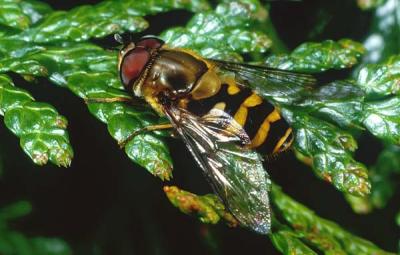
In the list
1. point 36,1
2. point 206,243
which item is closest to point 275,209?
point 206,243


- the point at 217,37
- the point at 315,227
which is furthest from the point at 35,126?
the point at 315,227

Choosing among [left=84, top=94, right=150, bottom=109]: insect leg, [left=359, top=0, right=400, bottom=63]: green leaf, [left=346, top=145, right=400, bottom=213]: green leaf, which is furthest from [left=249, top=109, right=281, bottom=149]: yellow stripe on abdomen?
[left=359, top=0, right=400, bottom=63]: green leaf

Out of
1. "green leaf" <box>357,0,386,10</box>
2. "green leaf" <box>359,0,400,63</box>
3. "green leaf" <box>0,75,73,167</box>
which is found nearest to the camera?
"green leaf" <box>0,75,73,167</box>

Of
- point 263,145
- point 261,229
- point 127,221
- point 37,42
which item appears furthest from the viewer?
point 127,221

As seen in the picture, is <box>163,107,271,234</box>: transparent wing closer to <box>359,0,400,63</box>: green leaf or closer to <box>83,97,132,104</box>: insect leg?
<box>83,97,132,104</box>: insect leg

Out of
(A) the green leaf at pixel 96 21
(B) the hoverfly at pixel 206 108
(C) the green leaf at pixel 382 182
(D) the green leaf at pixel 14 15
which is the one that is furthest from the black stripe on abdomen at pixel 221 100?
(C) the green leaf at pixel 382 182

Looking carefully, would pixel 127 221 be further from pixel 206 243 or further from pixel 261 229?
pixel 261 229

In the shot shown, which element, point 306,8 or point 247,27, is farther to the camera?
point 306,8
